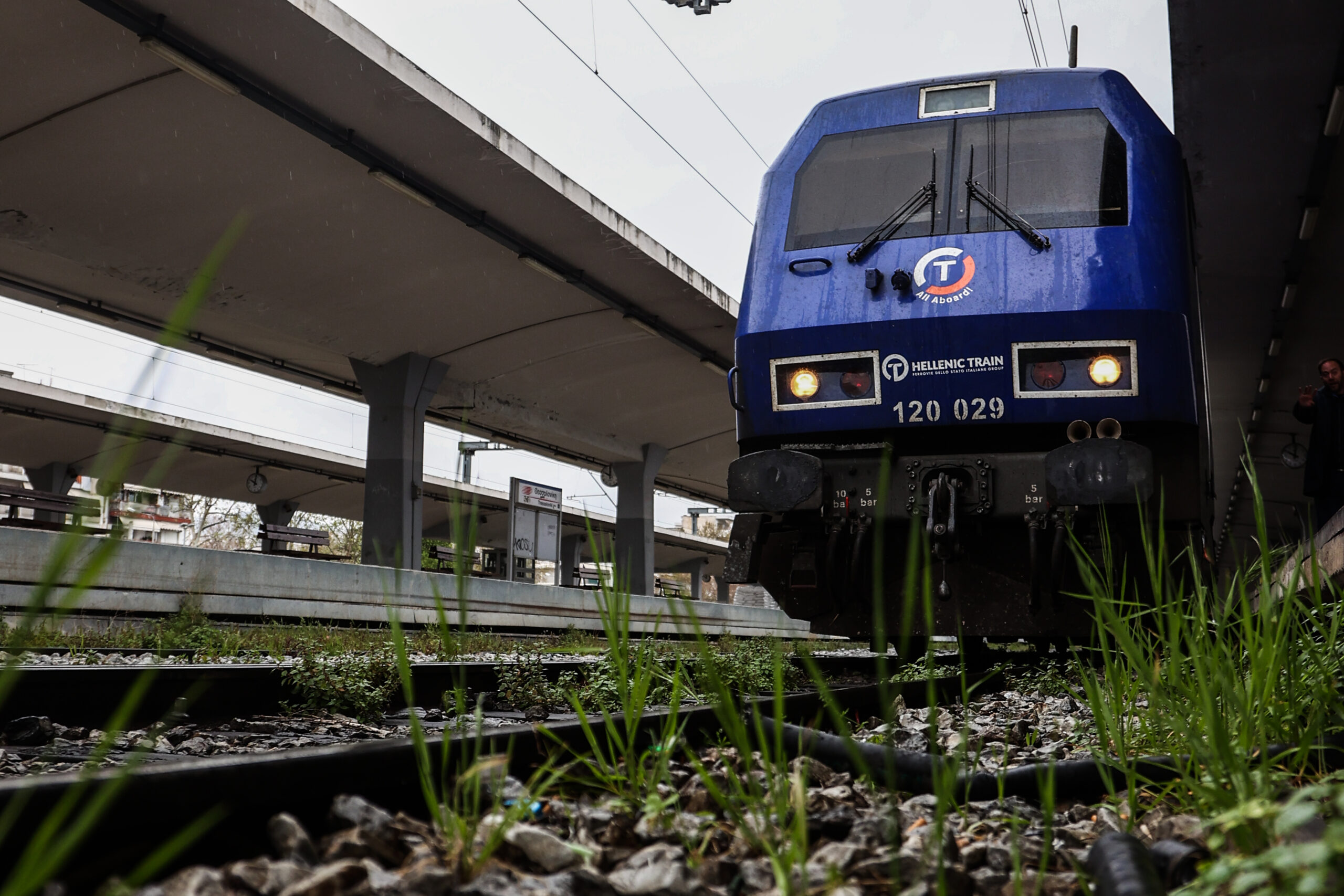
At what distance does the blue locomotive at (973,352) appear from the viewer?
16.3ft

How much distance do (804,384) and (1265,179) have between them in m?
8.25

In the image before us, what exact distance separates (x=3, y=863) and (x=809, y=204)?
16.9 ft

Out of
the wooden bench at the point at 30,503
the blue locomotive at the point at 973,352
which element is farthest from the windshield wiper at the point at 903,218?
the wooden bench at the point at 30,503

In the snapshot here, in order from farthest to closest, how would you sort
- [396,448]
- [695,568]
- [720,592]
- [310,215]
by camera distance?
[720,592]
[695,568]
[396,448]
[310,215]

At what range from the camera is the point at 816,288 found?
5520 mm

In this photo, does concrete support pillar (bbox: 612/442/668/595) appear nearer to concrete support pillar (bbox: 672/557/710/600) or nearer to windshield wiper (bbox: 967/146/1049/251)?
windshield wiper (bbox: 967/146/1049/251)

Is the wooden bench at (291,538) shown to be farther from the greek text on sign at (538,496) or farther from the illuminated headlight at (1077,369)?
the illuminated headlight at (1077,369)

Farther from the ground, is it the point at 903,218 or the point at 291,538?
the point at 903,218

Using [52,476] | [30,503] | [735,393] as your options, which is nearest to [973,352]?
[735,393]

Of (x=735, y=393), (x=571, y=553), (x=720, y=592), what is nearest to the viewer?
(x=735, y=393)

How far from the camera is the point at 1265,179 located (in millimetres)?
11289

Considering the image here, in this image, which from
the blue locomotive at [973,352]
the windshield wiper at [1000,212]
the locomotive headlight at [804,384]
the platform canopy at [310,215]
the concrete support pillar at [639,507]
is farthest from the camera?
the concrete support pillar at [639,507]

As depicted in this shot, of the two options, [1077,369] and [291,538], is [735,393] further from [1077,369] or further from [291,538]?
[291,538]

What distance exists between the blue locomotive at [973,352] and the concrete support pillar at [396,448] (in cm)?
1184
